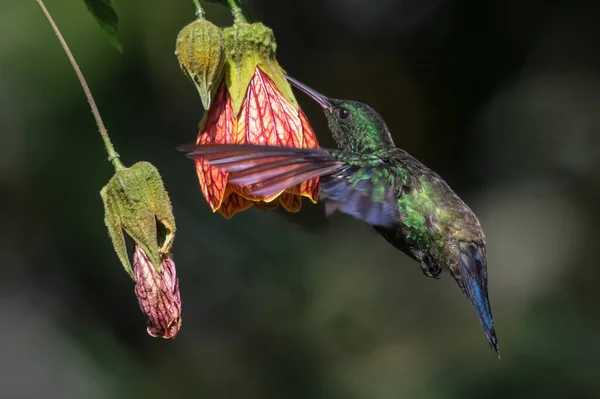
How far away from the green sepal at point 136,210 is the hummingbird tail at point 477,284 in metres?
0.70

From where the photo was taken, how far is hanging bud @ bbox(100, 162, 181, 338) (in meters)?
1.61

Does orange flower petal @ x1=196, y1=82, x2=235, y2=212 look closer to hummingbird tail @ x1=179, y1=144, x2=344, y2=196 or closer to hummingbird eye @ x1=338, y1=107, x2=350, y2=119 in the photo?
hummingbird tail @ x1=179, y1=144, x2=344, y2=196

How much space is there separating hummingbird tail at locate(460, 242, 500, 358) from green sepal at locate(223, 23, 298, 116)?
1.79ft

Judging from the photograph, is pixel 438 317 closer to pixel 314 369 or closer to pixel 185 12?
pixel 314 369

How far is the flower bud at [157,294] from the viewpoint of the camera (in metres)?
1.61

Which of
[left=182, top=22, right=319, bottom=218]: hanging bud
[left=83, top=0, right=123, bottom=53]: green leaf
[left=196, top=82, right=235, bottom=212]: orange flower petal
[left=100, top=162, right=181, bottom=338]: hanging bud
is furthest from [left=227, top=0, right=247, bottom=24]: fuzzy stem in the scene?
[left=100, top=162, right=181, bottom=338]: hanging bud

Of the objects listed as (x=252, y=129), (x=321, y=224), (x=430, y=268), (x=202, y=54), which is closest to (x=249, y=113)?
(x=252, y=129)

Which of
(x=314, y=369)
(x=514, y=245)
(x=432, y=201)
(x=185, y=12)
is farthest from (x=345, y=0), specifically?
(x=432, y=201)

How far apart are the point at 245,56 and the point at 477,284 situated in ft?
2.35

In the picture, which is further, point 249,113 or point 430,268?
point 430,268

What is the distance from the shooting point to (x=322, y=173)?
62.4 inches

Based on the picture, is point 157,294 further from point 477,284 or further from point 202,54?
point 477,284

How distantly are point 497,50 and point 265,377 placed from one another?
7.14 feet

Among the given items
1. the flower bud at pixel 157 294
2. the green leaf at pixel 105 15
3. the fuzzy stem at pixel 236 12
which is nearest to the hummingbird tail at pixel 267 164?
the flower bud at pixel 157 294
